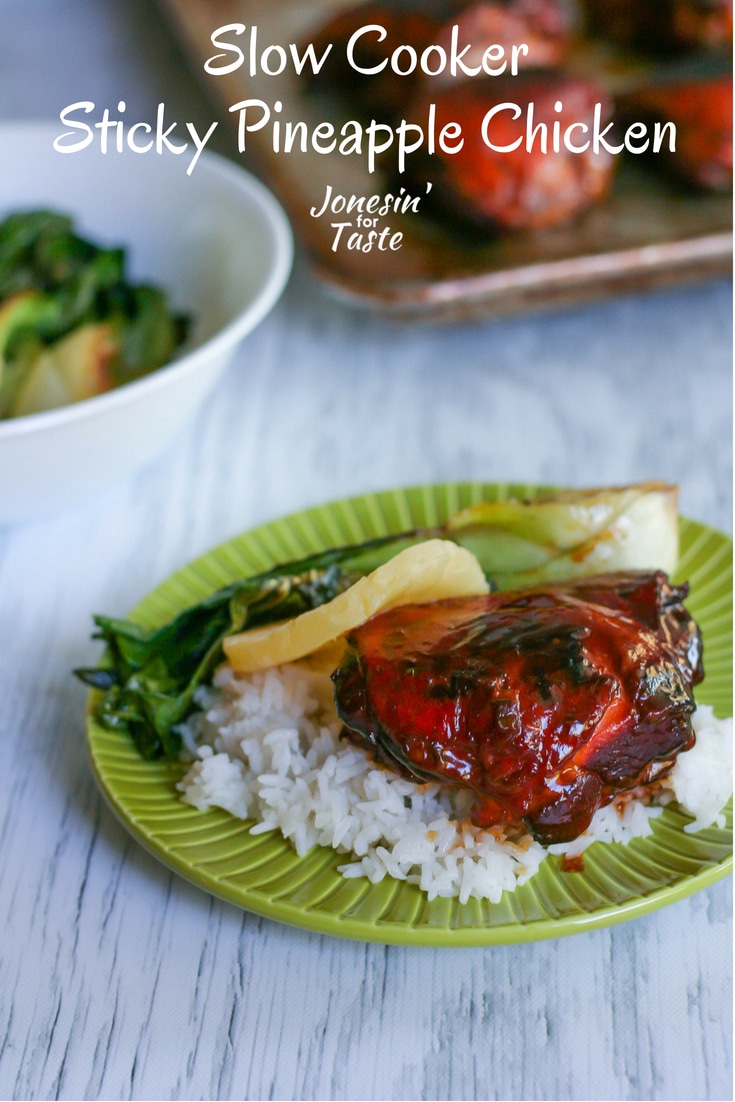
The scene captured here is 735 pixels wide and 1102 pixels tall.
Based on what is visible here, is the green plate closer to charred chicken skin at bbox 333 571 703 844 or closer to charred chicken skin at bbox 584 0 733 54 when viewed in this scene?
Result: charred chicken skin at bbox 333 571 703 844

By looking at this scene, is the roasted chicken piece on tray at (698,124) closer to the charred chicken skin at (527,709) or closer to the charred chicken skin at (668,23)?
the charred chicken skin at (668,23)

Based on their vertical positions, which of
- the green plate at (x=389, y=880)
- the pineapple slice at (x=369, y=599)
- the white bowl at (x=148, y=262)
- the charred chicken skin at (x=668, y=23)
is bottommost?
the green plate at (x=389, y=880)

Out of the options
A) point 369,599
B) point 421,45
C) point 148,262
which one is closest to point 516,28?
point 421,45

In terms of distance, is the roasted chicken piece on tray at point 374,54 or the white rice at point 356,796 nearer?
the white rice at point 356,796

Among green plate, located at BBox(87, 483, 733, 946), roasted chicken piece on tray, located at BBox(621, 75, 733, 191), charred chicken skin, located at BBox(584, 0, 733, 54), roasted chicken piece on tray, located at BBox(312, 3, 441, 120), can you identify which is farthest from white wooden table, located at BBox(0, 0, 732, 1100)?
charred chicken skin, located at BBox(584, 0, 733, 54)

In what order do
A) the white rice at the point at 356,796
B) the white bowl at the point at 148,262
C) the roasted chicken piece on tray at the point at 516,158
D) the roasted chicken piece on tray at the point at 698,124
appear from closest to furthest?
1. the white rice at the point at 356,796
2. the white bowl at the point at 148,262
3. the roasted chicken piece on tray at the point at 516,158
4. the roasted chicken piece on tray at the point at 698,124

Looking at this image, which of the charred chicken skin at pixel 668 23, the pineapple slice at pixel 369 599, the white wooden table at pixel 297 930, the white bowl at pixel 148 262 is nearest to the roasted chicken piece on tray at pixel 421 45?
the charred chicken skin at pixel 668 23

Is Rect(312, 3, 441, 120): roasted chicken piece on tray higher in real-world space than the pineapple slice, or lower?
higher
